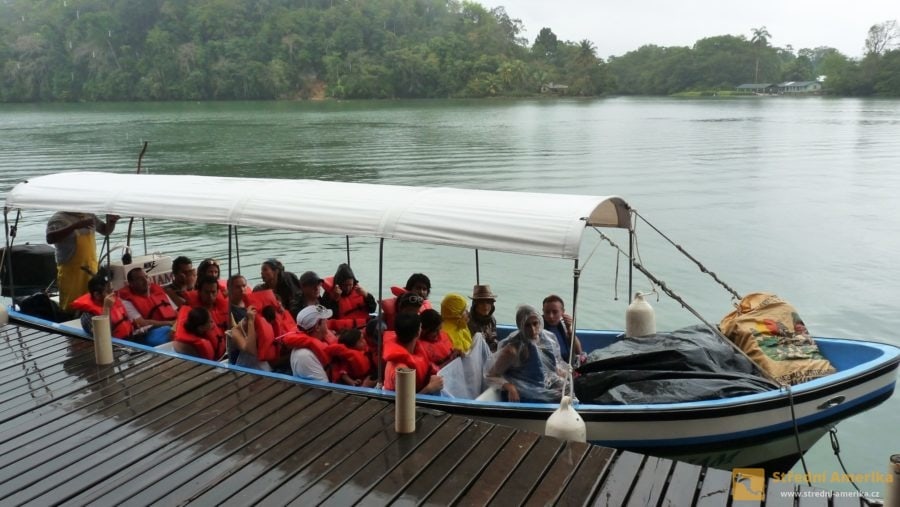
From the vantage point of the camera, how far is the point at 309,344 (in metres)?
5.62

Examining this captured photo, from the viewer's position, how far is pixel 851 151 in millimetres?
30391

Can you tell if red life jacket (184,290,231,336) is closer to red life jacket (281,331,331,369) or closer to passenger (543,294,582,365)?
red life jacket (281,331,331,369)

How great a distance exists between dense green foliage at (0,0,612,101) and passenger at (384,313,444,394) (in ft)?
255

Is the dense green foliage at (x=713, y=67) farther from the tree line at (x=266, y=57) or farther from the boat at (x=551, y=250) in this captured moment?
the boat at (x=551, y=250)

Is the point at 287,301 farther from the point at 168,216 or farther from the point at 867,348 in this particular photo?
the point at 867,348

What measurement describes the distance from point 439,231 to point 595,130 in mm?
39229

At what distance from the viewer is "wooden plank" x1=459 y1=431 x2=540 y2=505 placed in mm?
3936

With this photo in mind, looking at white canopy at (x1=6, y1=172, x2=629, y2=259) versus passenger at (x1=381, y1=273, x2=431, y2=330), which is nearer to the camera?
white canopy at (x1=6, y1=172, x2=629, y2=259)

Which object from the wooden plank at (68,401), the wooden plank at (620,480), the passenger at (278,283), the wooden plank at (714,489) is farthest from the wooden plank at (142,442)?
the wooden plank at (714,489)

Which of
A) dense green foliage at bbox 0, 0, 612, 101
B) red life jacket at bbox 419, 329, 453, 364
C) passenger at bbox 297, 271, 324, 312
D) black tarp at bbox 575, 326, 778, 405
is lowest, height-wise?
black tarp at bbox 575, 326, 778, 405

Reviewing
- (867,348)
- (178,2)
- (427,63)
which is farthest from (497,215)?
(178,2)

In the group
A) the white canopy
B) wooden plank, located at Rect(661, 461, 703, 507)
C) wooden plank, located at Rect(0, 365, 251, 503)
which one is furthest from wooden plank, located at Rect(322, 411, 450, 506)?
wooden plank, located at Rect(0, 365, 251, 503)

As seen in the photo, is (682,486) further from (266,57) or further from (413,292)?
(266,57)

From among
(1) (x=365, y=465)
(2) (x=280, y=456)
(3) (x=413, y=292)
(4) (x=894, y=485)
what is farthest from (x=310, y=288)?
(4) (x=894, y=485)
